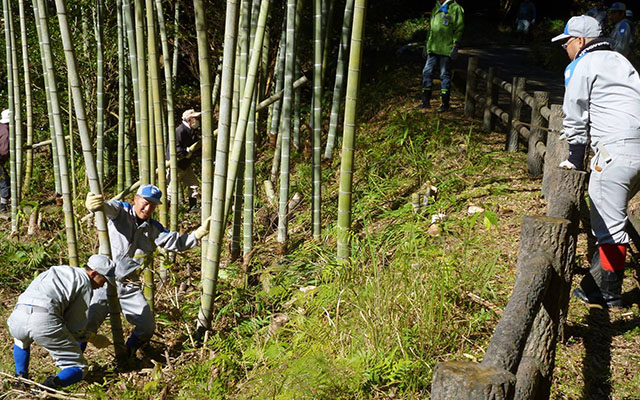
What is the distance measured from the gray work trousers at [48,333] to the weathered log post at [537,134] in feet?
11.6

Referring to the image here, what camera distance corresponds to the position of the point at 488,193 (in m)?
4.62

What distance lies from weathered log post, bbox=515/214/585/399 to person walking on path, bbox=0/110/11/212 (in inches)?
227

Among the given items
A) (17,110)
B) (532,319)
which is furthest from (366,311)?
(17,110)

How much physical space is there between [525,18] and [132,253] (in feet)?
42.4

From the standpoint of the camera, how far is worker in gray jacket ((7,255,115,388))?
9.85 ft

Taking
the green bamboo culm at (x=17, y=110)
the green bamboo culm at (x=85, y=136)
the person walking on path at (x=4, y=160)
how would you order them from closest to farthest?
the green bamboo culm at (x=85, y=136) < the green bamboo culm at (x=17, y=110) < the person walking on path at (x=4, y=160)

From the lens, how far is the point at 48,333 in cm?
300

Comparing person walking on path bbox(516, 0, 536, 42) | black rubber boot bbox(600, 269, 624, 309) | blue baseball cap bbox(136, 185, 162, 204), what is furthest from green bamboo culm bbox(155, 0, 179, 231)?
person walking on path bbox(516, 0, 536, 42)

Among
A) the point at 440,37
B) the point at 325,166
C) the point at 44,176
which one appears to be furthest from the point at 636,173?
the point at 44,176

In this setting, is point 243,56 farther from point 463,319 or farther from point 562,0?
point 562,0

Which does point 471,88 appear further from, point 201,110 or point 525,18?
point 525,18

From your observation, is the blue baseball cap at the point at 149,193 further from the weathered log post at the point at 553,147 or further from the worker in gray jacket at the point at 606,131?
the weathered log post at the point at 553,147

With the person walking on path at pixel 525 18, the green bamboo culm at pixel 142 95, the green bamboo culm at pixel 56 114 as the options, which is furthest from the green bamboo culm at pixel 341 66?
the person walking on path at pixel 525 18

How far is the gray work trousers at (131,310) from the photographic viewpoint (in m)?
3.35
